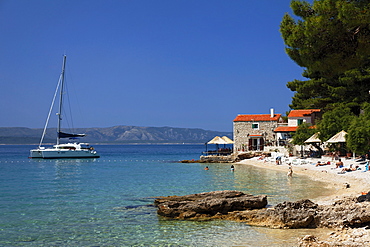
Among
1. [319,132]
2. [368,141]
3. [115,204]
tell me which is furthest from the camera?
[319,132]

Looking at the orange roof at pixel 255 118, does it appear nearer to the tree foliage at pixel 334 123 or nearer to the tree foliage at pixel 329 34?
the tree foliage at pixel 334 123

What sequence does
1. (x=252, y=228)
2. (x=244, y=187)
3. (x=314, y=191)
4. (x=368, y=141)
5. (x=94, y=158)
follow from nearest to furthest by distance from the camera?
1. (x=252, y=228)
2. (x=314, y=191)
3. (x=244, y=187)
4. (x=368, y=141)
5. (x=94, y=158)

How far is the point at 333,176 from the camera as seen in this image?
27.1 metres

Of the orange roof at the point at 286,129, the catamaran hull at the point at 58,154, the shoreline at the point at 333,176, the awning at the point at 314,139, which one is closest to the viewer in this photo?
the shoreline at the point at 333,176

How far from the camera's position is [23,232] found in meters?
12.8

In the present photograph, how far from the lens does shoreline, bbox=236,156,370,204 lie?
59.8 feet

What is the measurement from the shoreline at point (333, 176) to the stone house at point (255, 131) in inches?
492

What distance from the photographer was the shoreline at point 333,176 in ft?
59.8

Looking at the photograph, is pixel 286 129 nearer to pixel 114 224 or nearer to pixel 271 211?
pixel 271 211

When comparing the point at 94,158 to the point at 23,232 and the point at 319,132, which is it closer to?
the point at 319,132

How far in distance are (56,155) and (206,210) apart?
55.2 m

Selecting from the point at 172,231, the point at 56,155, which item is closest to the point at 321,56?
the point at 172,231

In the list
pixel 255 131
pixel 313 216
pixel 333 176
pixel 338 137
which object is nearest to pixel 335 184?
pixel 333 176

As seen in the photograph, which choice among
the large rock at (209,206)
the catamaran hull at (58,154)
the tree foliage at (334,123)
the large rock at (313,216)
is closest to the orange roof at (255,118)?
the tree foliage at (334,123)
